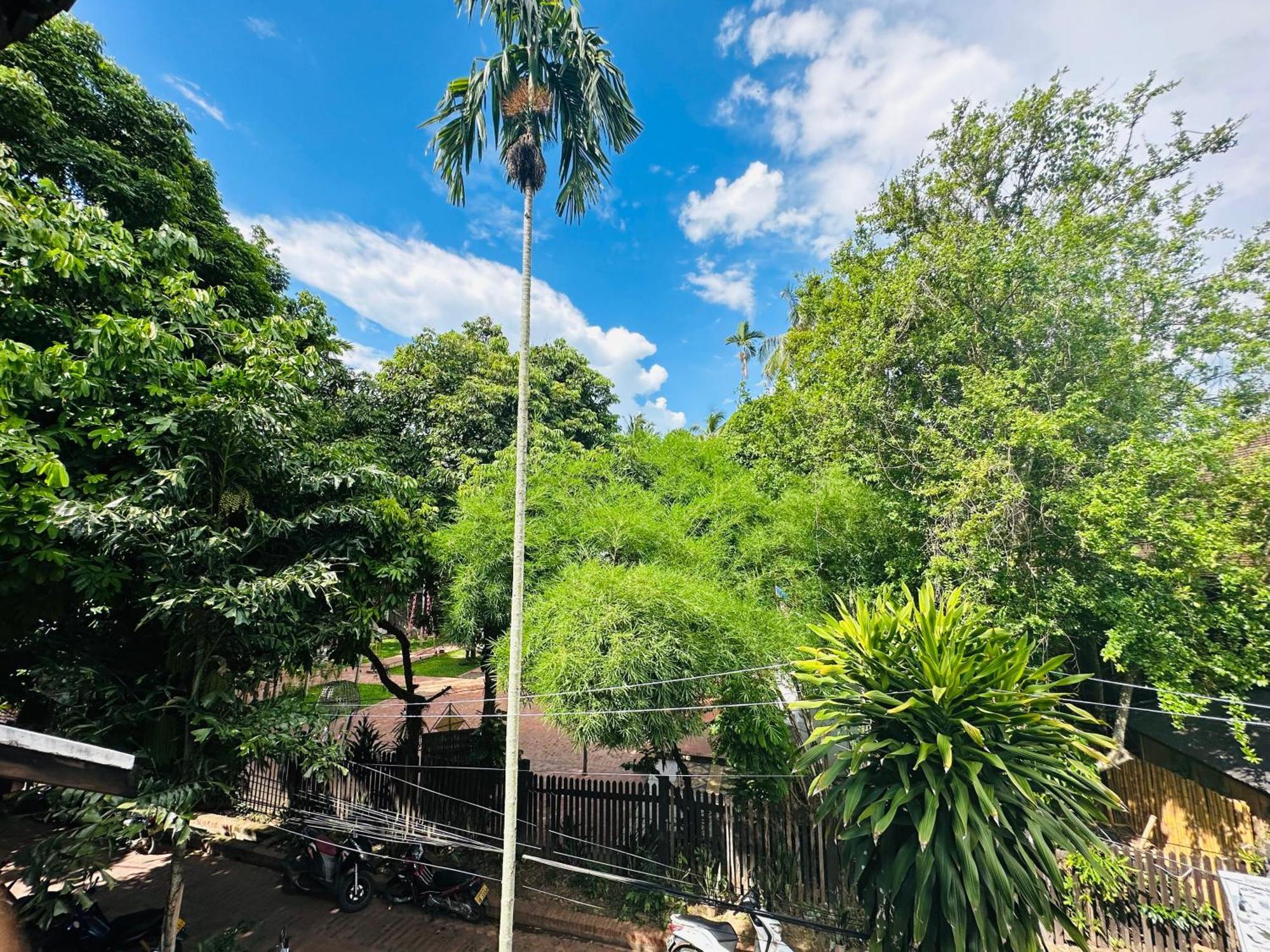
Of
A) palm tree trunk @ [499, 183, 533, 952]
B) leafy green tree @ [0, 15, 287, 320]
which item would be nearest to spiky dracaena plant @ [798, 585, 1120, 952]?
palm tree trunk @ [499, 183, 533, 952]

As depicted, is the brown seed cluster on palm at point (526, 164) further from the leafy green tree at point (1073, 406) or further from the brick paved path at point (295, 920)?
the brick paved path at point (295, 920)

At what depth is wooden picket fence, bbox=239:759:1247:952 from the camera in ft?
17.0

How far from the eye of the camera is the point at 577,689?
16.0ft

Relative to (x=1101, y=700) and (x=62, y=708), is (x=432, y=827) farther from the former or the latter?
(x=1101, y=700)

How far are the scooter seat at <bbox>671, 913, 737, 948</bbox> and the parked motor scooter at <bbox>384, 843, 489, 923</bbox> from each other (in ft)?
8.19

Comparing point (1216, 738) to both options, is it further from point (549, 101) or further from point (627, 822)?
point (549, 101)

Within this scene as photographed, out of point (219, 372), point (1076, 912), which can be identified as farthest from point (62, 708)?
point (1076, 912)

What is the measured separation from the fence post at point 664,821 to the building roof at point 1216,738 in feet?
19.9

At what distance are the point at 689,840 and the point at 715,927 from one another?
1.15 metres

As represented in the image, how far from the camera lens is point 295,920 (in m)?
6.03

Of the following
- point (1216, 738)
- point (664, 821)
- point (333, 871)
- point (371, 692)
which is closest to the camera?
point (333, 871)

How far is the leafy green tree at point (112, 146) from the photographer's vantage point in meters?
5.22

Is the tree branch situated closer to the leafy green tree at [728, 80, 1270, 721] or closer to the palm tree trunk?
the palm tree trunk

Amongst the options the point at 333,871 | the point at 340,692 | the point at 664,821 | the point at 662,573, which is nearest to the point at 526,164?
the point at 662,573
